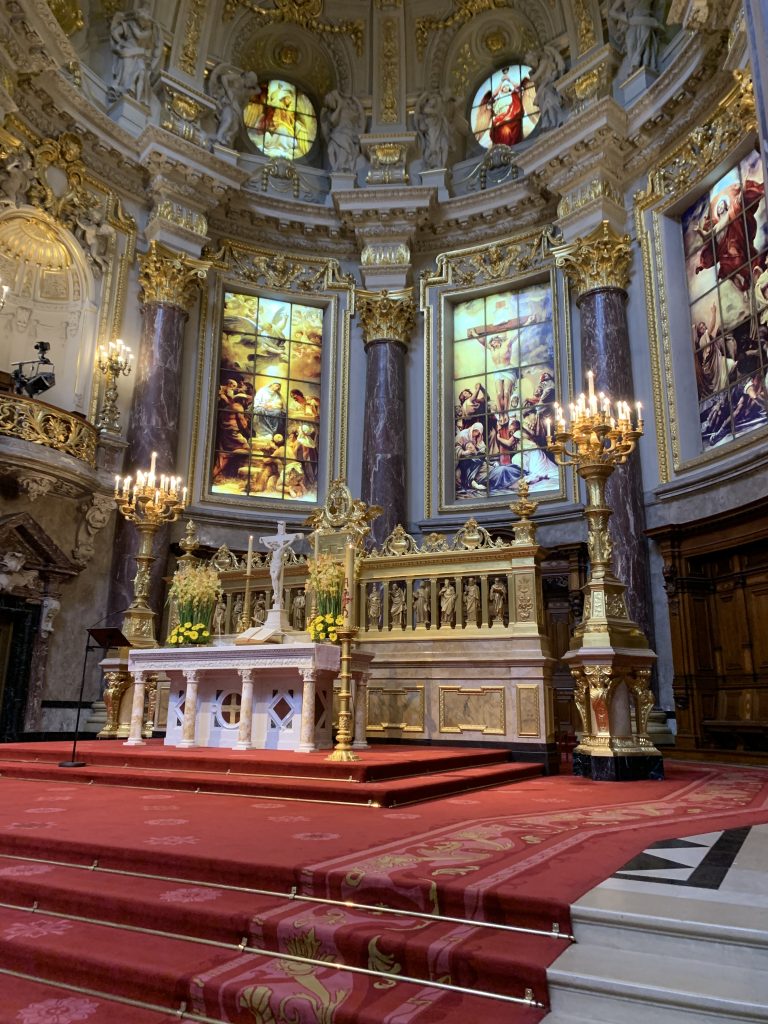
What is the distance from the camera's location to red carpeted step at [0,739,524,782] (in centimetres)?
547

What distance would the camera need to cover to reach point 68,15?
13562 millimetres

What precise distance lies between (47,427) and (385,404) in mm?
6038

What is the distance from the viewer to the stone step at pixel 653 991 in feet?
7.19

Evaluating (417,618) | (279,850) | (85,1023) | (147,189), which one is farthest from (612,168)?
(85,1023)

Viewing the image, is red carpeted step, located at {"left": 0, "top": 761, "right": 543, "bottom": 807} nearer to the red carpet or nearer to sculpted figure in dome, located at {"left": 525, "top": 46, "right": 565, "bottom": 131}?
the red carpet

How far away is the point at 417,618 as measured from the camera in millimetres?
8359

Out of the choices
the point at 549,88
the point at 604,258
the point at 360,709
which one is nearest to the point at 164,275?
the point at 604,258

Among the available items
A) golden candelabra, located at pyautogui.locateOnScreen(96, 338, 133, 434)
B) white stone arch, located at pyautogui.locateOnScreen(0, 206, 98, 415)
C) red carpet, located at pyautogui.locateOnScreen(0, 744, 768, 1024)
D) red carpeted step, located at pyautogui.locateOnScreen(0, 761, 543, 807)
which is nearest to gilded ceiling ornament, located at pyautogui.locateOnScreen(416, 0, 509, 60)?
white stone arch, located at pyautogui.locateOnScreen(0, 206, 98, 415)

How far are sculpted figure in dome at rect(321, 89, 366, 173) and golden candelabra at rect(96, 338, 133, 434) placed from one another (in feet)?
21.8

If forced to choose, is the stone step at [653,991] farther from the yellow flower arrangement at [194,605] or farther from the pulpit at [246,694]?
the yellow flower arrangement at [194,605]

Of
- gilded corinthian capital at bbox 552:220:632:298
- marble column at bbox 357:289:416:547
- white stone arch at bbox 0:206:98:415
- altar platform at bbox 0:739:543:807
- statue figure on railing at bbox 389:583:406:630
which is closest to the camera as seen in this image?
altar platform at bbox 0:739:543:807

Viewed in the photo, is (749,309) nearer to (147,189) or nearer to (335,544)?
(335,544)

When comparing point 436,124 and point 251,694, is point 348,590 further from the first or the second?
point 436,124

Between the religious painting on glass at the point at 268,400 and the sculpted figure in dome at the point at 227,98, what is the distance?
124 inches
